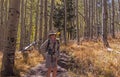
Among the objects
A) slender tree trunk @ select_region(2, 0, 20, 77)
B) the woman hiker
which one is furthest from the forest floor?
the woman hiker

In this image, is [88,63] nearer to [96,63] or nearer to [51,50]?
[96,63]

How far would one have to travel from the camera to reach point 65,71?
39.2ft

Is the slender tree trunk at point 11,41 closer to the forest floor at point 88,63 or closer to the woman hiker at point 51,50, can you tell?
the forest floor at point 88,63

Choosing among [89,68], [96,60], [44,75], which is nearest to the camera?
[44,75]

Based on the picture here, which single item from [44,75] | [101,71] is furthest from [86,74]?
[44,75]

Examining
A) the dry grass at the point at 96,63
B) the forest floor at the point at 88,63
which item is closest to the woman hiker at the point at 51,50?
the forest floor at the point at 88,63

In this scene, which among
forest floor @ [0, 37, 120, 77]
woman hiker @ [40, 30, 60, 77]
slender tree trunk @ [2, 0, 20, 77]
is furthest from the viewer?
forest floor @ [0, 37, 120, 77]

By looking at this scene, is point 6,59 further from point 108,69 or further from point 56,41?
point 108,69

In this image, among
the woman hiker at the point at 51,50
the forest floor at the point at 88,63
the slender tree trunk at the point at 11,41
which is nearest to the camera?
the woman hiker at the point at 51,50

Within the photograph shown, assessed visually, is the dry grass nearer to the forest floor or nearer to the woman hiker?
the forest floor

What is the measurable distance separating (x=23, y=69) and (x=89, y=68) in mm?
2793

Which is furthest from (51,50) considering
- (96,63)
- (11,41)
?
(96,63)

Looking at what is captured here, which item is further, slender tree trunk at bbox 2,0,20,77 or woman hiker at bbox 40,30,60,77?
slender tree trunk at bbox 2,0,20,77

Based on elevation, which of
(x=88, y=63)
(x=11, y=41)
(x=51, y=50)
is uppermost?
(x=11, y=41)
